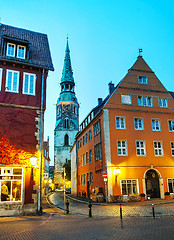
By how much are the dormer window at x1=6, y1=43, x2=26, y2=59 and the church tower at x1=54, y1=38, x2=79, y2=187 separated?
64.6 m

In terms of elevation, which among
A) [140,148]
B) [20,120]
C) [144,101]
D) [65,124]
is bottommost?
[140,148]

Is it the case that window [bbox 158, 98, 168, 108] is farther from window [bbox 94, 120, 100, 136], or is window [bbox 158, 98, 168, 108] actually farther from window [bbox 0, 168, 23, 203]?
window [bbox 0, 168, 23, 203]

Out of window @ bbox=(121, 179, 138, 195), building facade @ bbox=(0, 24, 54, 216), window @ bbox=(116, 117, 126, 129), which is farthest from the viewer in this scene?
window @ bbox=(116, 117, 126, 129)

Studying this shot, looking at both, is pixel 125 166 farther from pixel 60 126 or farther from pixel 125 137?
pixel 60 126

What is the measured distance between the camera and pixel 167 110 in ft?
93.2

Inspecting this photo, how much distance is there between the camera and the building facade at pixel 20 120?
49.5 ft

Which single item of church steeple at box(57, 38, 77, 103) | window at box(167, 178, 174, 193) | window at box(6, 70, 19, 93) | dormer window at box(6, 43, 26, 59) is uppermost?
church steeple at box(57, 38, 77, 103)

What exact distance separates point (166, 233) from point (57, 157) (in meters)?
73.7

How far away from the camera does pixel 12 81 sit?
55.0 ft

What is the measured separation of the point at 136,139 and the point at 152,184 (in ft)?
17.9

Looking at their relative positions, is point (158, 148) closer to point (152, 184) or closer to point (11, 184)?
point (152, 184)

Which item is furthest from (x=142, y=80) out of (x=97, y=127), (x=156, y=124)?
(x=97, y=127)

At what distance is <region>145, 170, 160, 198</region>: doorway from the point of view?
83.5 feet

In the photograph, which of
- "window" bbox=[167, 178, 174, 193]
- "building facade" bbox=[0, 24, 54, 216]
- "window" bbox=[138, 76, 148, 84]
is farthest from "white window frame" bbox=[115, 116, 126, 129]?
"building facade" bbox=[0, 24, 54, 216]
